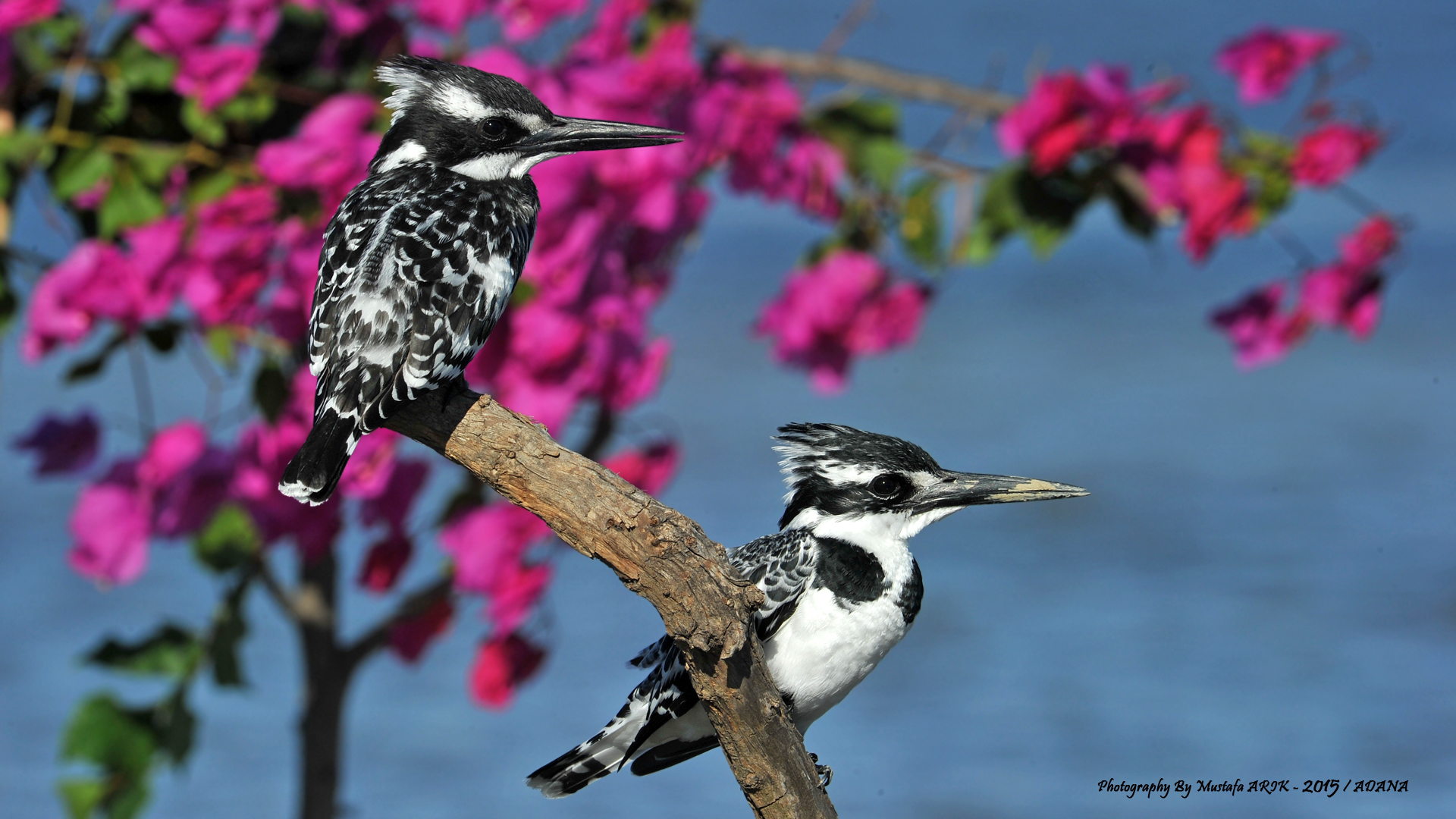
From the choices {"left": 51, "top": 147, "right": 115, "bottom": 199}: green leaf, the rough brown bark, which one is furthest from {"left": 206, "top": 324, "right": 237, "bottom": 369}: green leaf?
the rough brown bark

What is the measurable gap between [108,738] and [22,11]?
5.14 ft

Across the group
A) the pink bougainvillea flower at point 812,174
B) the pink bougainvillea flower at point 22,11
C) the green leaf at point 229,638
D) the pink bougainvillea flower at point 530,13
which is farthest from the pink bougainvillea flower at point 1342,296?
the pink bougainvillea flower at point 22,11

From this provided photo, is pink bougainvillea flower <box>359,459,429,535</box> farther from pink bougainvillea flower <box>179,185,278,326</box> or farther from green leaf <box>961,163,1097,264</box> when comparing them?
green leaf <box>961,163,1097,264</box>

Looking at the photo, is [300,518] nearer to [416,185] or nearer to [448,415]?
[416,185]

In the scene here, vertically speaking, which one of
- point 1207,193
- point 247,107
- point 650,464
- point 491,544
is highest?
point 247,107

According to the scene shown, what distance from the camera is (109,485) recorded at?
3.06 metres

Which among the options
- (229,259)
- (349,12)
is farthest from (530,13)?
(229,259)

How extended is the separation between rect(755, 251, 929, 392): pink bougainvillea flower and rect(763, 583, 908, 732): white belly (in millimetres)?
1383

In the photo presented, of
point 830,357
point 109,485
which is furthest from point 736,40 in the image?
point 109,485

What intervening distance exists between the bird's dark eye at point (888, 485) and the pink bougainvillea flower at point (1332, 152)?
6.43 ft

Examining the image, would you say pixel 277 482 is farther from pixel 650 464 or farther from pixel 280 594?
pixel 280 594

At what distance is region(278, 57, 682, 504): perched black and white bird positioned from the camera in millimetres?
1811

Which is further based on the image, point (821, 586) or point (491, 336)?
A: point (491, 336)

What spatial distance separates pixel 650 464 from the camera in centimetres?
330
